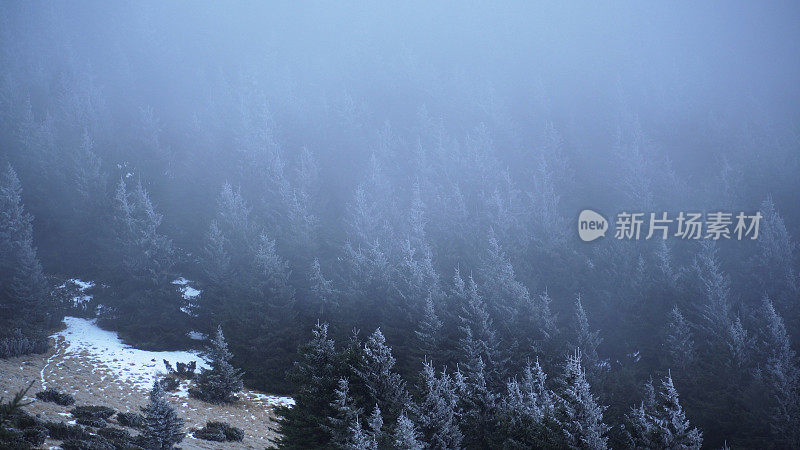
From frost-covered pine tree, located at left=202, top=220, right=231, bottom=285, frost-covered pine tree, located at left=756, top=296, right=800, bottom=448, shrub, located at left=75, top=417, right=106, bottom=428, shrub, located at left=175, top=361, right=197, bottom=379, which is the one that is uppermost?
frost-covered pine tree, located at left=202, top=220, right=231, bottom=285

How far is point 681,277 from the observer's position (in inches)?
1083

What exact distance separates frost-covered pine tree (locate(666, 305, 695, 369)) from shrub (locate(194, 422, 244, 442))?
2030cm

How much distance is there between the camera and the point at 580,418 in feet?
30.9

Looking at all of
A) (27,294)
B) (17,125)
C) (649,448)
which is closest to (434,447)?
(649,448)

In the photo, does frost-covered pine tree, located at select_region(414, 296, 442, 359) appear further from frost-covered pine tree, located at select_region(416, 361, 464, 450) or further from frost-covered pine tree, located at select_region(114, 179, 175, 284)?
frost-covered pine tree, located at select_region(114, 179, 175, 284)

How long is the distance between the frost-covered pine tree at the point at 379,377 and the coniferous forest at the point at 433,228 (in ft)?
0.34

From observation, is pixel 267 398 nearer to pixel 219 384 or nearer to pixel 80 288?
pixel 219 384

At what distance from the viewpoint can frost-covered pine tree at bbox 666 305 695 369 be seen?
2248 centimetres

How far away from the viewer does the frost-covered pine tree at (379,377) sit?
42.5 ft

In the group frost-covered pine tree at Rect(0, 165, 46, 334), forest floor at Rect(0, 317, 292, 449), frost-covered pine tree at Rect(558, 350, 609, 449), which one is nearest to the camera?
frost-covered pine tree at Rect(558, 350, 609, 449)

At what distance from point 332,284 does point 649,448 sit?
23.1 m

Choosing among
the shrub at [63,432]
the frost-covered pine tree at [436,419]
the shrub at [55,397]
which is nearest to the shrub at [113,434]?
the shrub at [63,432]

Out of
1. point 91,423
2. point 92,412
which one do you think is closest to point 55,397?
point 92,412

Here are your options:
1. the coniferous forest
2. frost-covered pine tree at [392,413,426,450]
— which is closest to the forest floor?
the coniferous forest
